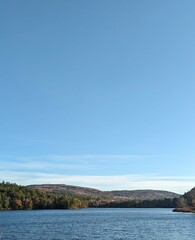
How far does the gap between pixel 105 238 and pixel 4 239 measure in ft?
66.4

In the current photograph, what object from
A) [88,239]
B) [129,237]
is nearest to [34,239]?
[88,239]

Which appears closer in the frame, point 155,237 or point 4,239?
point 4,239

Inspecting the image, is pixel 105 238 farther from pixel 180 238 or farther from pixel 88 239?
pixel 180 238

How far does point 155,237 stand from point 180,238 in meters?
5.31

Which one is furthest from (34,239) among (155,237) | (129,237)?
(155,237)

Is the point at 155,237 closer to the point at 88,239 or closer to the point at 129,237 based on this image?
the point at 129,237

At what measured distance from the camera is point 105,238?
260ft

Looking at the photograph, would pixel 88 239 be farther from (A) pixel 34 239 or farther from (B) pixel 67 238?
(A) pixel 34 239

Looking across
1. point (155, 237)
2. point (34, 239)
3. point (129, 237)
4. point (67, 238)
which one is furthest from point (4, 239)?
point (155, 237)

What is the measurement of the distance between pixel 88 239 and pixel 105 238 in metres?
3.83

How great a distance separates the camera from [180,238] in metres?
79.7

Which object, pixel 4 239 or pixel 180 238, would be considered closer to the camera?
pixel 4 239

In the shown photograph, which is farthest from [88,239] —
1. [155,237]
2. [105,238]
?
[155,237]

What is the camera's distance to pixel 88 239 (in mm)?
77562
